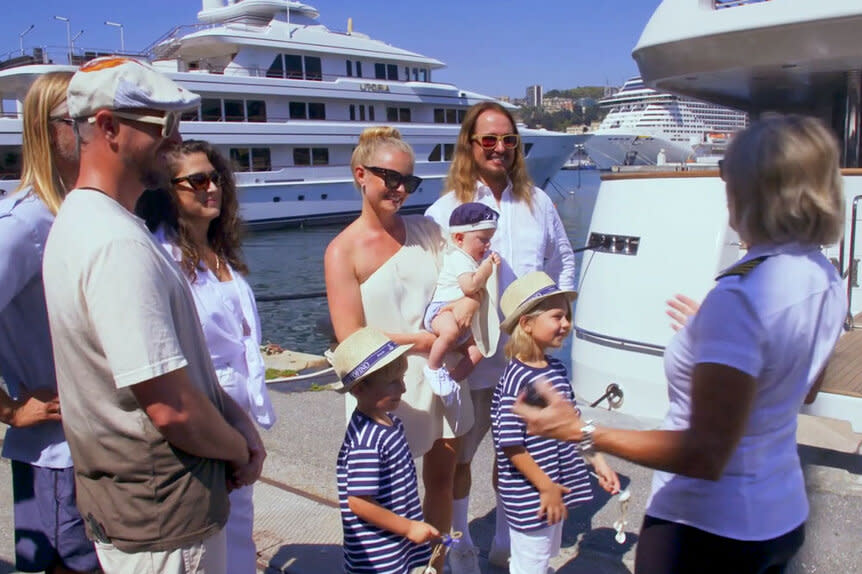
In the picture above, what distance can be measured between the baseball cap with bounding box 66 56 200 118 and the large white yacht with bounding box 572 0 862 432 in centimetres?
383

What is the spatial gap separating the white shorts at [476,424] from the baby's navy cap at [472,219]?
71 centimetres

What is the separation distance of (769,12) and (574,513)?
409 cm

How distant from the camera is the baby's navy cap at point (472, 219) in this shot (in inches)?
116

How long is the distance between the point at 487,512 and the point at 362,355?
1.53 meters

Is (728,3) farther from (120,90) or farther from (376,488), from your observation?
(120,90)

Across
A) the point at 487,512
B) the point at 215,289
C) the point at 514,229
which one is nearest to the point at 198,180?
the point at 215,289

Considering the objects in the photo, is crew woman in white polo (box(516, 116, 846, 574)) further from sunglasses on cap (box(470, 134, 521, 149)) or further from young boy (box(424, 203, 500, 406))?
sunglasses on cap (box(470, 134, 521, 149))

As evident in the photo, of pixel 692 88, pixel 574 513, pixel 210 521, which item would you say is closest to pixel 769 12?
pixel 692 88

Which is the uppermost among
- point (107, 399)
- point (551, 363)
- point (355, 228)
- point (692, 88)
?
point (692, 88)

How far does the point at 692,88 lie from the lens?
7.29 meters

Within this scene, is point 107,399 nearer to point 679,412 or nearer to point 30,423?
point 30,423

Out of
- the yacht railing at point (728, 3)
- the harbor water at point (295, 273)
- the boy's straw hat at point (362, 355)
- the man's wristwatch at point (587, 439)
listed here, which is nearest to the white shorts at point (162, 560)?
the boy's straw hat at point (362, 355)

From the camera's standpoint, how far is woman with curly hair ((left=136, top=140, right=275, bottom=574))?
105 inches

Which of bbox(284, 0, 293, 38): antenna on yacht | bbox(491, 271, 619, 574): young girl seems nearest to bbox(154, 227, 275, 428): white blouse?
bbox(491, 271, 619, 574): young girl
